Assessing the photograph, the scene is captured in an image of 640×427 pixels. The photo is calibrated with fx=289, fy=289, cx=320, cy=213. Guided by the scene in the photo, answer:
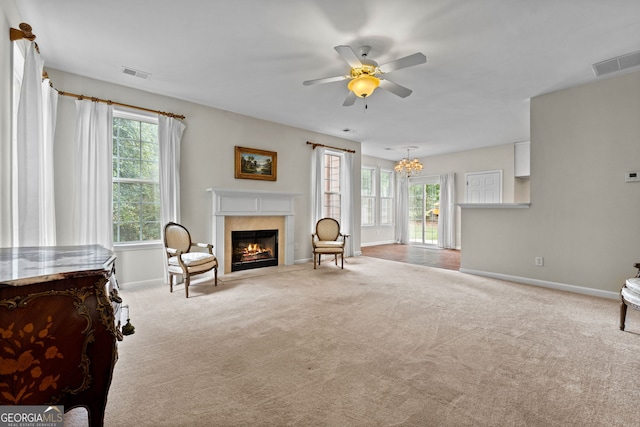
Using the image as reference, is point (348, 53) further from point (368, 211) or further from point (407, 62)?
point (368, 211)

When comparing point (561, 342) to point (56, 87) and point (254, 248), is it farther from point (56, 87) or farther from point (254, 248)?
point (56, 87)

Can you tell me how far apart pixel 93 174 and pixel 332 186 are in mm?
4674

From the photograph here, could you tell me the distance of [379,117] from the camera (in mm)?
5527

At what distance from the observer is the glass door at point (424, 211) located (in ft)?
30.9

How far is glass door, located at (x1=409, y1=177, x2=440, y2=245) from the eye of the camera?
9406mm

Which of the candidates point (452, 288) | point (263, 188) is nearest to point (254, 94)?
point (263, 188)

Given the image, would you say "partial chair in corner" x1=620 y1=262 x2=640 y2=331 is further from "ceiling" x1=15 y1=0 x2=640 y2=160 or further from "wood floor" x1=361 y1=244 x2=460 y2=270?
"wood floor" x1=361 y1=244 x2=460 y2=270

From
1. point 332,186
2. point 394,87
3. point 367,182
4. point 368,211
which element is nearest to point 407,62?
point 394,87

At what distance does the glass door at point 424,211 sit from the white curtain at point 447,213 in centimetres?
27

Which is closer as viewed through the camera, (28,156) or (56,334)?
(56,334)

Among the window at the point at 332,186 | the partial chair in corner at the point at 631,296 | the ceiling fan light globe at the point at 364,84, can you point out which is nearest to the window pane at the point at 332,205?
the window at the point at 332,186

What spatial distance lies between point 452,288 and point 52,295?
4.42 meters

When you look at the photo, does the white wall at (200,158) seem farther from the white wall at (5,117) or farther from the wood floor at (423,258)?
the wood floor at (423,258)

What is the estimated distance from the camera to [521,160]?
745cm
